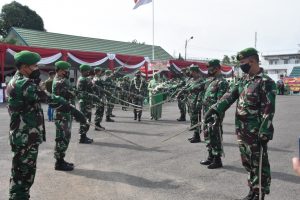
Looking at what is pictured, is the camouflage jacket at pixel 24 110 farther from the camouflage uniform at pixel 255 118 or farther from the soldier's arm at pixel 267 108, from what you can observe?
the soldier's arm at pixel 267 108

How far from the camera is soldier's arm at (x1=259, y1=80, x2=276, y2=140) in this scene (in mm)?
4191

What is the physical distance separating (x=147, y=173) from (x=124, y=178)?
47cm

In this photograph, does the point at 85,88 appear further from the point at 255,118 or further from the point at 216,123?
the point at 255,118

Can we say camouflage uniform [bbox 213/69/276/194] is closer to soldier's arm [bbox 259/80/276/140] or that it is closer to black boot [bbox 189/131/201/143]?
soldier's arm [bbox 259/80/276/140]

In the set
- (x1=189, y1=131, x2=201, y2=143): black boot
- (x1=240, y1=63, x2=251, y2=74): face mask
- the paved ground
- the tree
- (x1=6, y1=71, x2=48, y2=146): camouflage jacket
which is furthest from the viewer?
the tree

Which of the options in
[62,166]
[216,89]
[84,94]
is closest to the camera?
[62,166]

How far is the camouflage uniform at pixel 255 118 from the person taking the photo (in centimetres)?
431

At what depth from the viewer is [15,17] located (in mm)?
48500

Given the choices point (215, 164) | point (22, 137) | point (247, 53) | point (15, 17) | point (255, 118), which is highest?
point (15, 17)

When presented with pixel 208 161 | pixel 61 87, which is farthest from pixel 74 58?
pixel 208 161

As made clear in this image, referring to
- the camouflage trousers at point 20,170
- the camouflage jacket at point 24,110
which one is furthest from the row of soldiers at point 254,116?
the camouflage trousers at point 20,170

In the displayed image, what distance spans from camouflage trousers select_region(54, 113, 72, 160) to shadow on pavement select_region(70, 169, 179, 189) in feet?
1.43

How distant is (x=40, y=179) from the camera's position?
5.83m

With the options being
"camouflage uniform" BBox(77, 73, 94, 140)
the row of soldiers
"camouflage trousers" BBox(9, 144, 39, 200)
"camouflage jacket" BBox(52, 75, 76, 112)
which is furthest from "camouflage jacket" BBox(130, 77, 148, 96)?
"camouflage trousers" BBox(9, 144, 39, 200)
